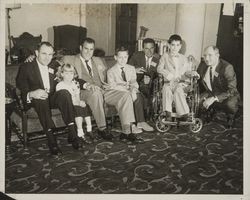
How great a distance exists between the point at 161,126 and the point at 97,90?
1.84 feet

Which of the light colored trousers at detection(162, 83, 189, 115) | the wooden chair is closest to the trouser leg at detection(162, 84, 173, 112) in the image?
the light colored trousers at detection(162, 83, 189, 115)

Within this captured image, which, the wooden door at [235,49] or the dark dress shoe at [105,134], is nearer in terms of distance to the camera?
the wooden door at [235,49]

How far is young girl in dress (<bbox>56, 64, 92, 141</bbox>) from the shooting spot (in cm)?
290

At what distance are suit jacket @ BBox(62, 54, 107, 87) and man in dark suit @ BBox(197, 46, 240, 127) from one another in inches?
27.3

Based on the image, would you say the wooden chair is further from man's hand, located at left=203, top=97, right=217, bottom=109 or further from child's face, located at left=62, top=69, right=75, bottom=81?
man's hand, located at left=203, top=97, right=217, bottom=109

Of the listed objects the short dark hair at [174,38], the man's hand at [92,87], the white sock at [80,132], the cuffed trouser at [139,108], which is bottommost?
the white sock at [80,132]

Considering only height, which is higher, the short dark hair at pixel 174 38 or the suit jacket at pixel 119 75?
the short dark hair at pixel 174 38

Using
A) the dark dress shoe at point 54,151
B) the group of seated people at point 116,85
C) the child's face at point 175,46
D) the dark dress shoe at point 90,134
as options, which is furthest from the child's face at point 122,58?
the dark dress shoe at point 54,151

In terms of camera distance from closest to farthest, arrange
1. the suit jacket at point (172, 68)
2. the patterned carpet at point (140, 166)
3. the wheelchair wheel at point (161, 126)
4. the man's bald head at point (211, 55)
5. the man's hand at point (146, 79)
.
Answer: the patterned carpet at point (140, 166)
the man's bald head at point (211, 55)
the suit jacket at point (172, 68)
the man's hand at point (146, 79)
the wheelchair wheel at point (161, 126)

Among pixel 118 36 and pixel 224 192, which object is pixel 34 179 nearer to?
pixel 224 192

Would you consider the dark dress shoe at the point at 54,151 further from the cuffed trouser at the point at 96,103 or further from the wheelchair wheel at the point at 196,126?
the wheelchair wheel at the point at 196,126

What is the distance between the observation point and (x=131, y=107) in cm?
308

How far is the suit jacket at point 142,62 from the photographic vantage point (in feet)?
9.76

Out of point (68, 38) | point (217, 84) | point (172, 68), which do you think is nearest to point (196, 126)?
point (217, 84)
